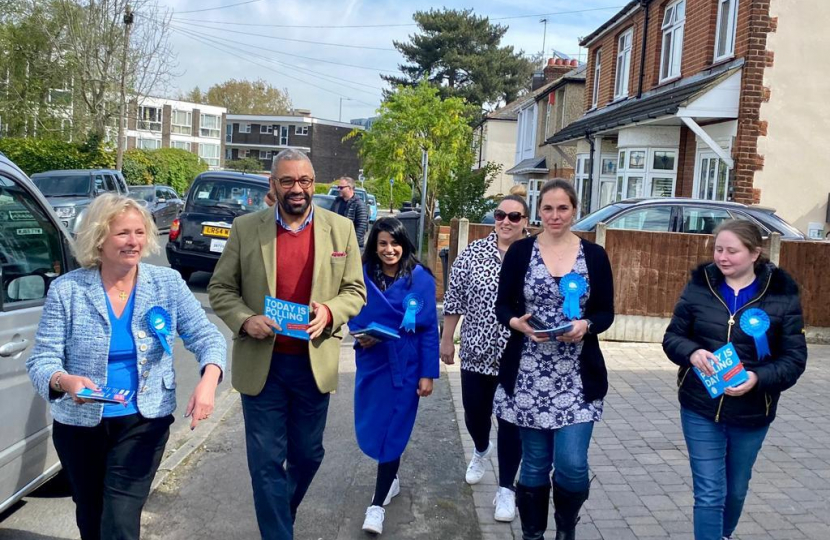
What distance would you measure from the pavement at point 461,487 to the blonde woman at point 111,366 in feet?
4.07

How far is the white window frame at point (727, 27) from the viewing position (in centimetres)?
1510

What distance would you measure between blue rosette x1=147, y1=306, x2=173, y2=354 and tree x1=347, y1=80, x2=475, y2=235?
73.9ft

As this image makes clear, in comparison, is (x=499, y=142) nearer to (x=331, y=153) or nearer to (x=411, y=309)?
(x=331, y=153)

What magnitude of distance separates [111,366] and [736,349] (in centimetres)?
280

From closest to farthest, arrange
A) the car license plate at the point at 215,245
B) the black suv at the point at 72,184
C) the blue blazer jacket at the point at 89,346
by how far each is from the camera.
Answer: the blue blazer jacket at the point at 89,346
the car license plate at the point at 215,245
the black suv at the point at 72,184

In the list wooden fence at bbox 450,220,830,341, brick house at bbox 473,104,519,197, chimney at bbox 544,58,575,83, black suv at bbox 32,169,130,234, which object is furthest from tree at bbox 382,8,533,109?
wooden fence at bbox 450,220,830,341

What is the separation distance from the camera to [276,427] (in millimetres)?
3898

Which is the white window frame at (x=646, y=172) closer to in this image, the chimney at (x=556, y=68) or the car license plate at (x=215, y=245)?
the car license plate at (x=215, y=245)

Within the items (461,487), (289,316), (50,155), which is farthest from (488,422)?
(50,155)

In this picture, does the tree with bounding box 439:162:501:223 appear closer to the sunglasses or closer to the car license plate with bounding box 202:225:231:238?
the car license plate with bounding box 202:225:231:238

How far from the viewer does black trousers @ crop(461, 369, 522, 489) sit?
4.76 meters

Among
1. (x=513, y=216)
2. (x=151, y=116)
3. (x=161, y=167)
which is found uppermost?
(x=151, y=116)

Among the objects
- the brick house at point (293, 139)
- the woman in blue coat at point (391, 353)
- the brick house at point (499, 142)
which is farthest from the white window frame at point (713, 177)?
the brick house at point (293, 139)

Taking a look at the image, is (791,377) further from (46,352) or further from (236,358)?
(46,352)
